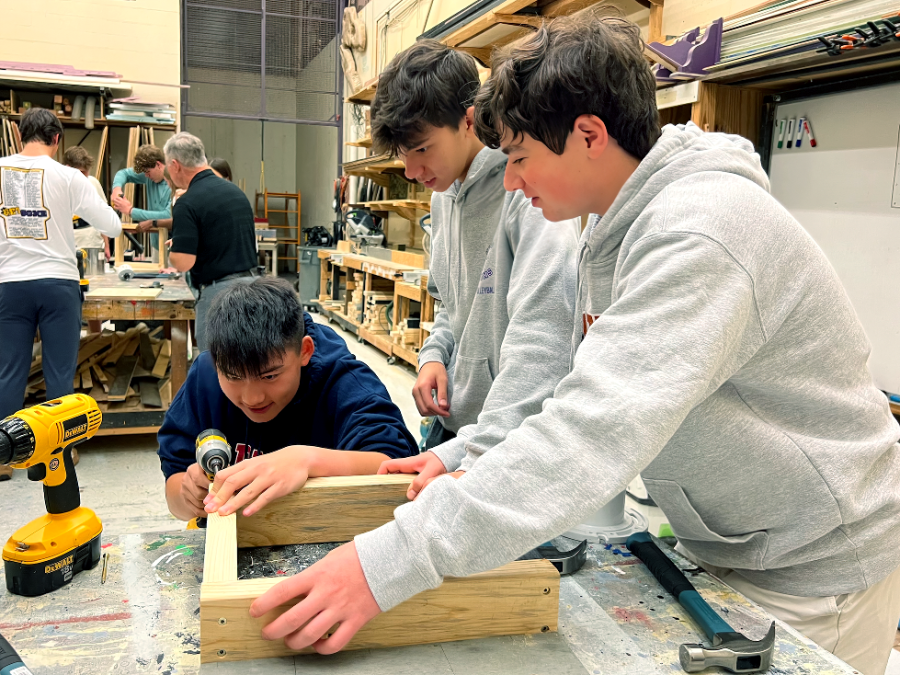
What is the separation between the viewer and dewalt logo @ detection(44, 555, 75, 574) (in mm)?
947

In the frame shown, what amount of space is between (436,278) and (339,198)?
752cm

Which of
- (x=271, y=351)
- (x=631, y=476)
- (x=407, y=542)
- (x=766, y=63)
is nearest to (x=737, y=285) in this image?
(x=631, y=476)

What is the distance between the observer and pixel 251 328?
4.21ft

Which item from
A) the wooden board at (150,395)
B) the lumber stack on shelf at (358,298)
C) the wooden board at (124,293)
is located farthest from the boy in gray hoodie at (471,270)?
the lumber stack on shelf at (358,298)

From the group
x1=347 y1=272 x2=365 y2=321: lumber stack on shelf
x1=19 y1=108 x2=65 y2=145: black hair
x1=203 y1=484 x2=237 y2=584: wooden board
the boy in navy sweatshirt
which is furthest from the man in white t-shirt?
x1=347 y1=272 x2=365 y2=321: lumber stack on shelf

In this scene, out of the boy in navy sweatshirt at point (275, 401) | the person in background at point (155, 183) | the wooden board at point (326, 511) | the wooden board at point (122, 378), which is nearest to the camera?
the wooden board at point (326, 511)

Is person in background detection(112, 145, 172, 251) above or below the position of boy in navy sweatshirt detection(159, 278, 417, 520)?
above

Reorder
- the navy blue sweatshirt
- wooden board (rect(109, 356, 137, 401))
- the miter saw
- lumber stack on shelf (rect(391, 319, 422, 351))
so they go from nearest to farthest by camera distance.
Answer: the navy blue sweatshirt < wooden board (rect(109, 356, 137, 401)) < lumber stack on shelf (rect(391, 319, 422, 351)) < the miter saw

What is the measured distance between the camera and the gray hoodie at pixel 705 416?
2.29 feet

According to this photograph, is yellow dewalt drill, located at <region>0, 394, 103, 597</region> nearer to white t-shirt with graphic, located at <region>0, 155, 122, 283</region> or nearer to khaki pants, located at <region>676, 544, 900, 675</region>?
khaki pants, located at <region>676, 544, 900, 675</region>

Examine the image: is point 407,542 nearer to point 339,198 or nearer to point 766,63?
point 766,63

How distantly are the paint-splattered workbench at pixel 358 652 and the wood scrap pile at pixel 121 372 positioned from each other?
122 inches

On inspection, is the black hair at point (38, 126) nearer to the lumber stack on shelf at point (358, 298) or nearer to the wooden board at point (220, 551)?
the wooden board at point (220, 551)

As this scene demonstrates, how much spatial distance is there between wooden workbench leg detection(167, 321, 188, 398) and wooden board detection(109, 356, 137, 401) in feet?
1.11
